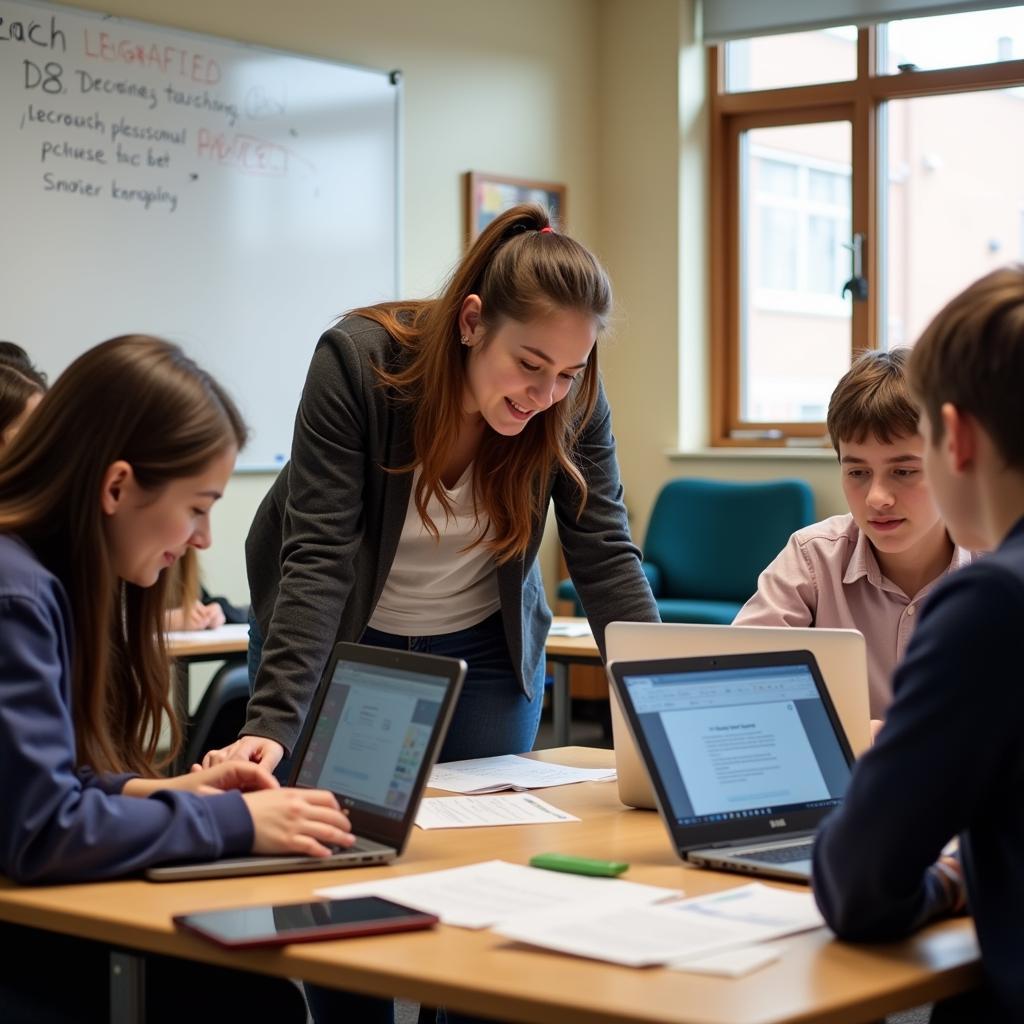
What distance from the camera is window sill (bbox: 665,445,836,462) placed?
558 cm

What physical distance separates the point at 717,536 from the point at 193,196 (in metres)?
2.21

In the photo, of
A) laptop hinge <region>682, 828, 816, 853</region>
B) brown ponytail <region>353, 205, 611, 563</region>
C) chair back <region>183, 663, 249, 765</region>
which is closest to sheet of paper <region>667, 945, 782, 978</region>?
laptop hinge <region>682, 828, 816, 853</region>

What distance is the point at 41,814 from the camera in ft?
4.61

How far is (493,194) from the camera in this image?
573 cm

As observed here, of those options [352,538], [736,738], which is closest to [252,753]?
[352,538]

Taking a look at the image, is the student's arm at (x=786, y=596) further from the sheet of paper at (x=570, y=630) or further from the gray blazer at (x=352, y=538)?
the sheet of paper at (x=570, y=630)

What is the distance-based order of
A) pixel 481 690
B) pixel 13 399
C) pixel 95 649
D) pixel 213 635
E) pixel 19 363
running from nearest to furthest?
pixel 95 649 → pixel 481 690 → pixel 13 399 → pixel 19 363 → pixel 213 635

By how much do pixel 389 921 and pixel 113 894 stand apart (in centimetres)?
29

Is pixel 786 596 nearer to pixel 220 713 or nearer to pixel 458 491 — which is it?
pixel 458 491

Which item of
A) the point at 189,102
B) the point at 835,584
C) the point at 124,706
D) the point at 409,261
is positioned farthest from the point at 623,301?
the point at 124,706

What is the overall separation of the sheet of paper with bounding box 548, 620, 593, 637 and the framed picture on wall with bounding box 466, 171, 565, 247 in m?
2.16

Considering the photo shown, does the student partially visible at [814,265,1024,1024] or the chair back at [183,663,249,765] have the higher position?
the student partially visible at [814,265,1024,1024]

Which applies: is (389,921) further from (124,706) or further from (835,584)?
(835,584)

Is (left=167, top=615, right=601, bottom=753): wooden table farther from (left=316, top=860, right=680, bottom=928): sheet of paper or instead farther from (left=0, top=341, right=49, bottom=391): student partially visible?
(left=316, top=860, right=680, bottom=928): sheet of paper
